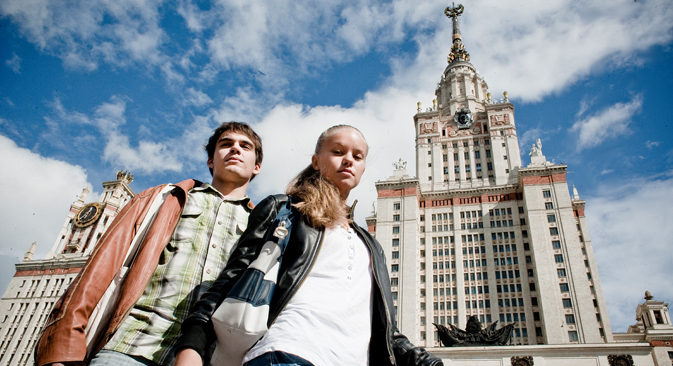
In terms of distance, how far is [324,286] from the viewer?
2305 mm

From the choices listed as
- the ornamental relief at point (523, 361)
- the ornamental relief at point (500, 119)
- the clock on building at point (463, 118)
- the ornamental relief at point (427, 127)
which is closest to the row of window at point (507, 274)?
the ornamental relief at point (523, 361)

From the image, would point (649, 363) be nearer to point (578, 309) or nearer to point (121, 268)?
point (578, 309)

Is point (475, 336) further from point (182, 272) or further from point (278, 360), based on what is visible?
point (278, 360)

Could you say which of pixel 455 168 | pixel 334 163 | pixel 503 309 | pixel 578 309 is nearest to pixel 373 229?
pixel 455 168

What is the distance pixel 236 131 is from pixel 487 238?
1738 inches

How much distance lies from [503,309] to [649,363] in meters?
15.1

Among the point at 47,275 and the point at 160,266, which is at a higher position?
the point at 47,275

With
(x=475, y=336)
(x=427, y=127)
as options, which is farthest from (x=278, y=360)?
(x=427, y=127)

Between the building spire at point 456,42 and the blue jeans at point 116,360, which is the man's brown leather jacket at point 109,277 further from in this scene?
the building spire at point 456,42

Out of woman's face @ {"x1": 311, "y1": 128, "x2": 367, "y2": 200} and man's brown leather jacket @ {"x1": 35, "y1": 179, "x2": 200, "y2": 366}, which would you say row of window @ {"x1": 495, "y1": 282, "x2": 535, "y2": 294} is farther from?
man's brown leather jacket @ {"x1": 35, "y1": 179, "x2": 200, "y2": 366}

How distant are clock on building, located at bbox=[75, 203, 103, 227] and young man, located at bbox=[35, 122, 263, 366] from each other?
2511 inches

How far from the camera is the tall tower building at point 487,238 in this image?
124 ft

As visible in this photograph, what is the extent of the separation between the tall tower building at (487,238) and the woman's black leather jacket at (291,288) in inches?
1523

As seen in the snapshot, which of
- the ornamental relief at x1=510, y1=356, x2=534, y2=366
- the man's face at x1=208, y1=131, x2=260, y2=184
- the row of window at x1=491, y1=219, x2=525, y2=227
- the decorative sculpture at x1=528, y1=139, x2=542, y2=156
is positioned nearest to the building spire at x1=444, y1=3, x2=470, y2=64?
the decorative sculpture at x1=528, y1=139, x2=542, y2=156
